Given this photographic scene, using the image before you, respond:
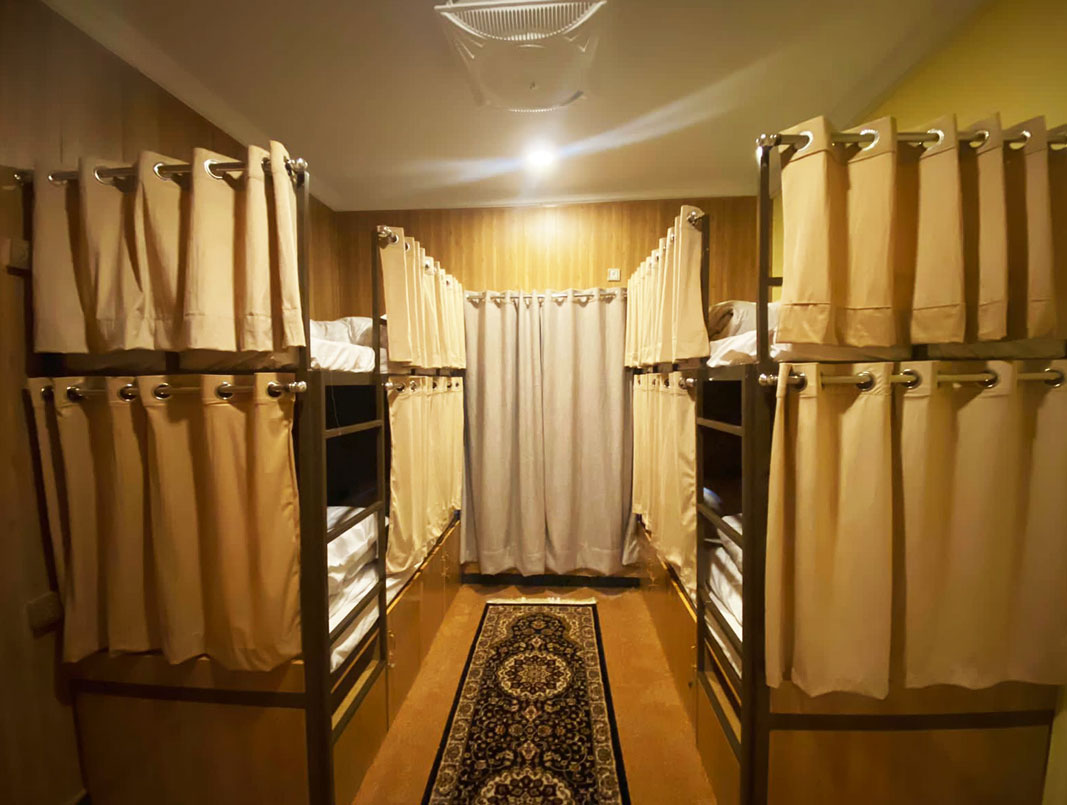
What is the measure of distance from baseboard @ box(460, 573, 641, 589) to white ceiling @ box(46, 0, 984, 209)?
272 cm

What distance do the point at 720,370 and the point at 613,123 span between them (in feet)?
5.07

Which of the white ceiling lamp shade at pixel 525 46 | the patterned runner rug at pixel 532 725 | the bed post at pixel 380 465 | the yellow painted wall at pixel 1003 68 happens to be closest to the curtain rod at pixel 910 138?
the yellow painted wall at pixel 1003 68

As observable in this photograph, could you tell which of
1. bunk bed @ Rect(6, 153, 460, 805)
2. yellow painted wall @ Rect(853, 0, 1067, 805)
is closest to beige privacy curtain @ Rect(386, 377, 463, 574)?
bunk bed @ Rect(6, 153, 460, 805)

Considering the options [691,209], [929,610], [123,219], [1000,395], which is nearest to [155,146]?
[123,219]

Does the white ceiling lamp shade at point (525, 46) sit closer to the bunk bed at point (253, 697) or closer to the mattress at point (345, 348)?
the bunk bed at point (253, 697)

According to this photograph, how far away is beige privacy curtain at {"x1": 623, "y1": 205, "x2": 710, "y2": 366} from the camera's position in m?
1.52

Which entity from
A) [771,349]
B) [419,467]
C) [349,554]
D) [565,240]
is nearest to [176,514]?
[349,554]

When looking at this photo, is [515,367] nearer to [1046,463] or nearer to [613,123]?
[613,123]

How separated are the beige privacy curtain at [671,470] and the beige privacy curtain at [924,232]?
0.64 metres

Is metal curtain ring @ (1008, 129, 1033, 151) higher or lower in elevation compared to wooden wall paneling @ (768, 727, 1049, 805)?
higher

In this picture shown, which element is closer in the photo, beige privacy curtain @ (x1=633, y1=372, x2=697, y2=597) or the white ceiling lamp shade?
the white ceiling lamp shade

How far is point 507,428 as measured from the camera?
2.76m

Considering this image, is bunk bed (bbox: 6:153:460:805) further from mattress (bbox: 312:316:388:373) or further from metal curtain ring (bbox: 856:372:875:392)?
metal curtain ring (bbox: 856:372:875:392)

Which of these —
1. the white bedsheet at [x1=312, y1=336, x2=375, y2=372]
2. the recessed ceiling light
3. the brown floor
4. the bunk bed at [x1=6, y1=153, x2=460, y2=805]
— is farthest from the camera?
the recessed ceiling light
